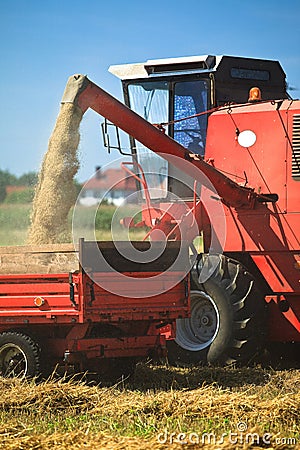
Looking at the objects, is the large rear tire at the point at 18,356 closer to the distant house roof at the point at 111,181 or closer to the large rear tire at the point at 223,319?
the large rear tire at the point at 223,319

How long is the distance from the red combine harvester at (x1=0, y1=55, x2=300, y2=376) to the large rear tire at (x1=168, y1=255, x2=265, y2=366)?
0.04 ft

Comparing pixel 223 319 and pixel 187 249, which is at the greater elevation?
pixel 187 249

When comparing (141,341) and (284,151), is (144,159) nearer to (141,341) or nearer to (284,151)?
(284,151)

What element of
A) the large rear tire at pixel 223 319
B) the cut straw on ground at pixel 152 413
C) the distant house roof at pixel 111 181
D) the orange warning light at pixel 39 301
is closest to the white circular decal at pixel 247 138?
the large rear tire at pixel 223 319

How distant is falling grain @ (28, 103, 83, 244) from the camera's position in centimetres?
908

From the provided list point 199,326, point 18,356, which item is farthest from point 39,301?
point 199,326

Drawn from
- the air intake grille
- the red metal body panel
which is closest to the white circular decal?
the air intake grille

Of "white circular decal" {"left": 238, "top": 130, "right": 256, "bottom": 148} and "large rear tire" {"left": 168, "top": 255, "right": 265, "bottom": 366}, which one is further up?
"white circular decal" {"left": 238, "top": 130, "right": 256, "bottom": 148}

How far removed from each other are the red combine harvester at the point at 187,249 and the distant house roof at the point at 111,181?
136 mm

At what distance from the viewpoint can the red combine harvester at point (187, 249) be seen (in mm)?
8102

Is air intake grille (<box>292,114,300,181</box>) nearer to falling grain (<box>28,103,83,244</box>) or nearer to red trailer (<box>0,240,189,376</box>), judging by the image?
red trailer (<box>0,240,189,376</box>)

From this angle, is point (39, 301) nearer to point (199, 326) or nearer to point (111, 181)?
point (199, 326)

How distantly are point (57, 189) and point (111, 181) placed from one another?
4.01ft

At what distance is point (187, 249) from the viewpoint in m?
8.79
